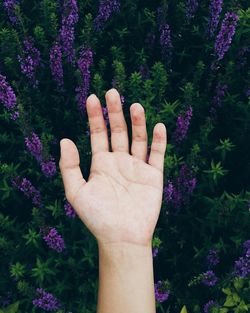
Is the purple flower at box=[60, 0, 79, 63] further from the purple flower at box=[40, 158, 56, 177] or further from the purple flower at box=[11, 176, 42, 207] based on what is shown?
the purple flower at box=[11, 176, 42, 207]

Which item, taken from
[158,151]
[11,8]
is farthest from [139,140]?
[11,8]

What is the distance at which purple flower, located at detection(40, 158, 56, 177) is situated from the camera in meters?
3.20

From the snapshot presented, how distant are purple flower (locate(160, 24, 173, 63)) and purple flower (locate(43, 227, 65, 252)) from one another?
5.18 ft

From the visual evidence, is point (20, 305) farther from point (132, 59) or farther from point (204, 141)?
point (132, 59)

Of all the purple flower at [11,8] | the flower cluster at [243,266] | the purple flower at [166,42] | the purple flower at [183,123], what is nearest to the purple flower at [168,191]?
the purple flower at [183,123]

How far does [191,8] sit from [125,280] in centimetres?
217

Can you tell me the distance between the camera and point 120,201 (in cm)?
259

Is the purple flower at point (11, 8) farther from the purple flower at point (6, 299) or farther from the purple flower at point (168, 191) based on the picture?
the purple flower at point (6, 299)

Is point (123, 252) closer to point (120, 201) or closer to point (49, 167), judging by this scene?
point (120, 201)

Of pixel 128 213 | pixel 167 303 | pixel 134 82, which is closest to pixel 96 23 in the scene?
pixel 134 82

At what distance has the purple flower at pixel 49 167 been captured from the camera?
3.20 m

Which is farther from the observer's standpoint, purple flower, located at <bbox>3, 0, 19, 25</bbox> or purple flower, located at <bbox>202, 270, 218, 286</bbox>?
purple flower, located at <bbox>3, 0, 19, 25</bbox>

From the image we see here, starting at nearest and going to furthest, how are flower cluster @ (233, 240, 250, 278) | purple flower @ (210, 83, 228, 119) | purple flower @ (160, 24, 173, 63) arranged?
1. flower cluster @ (233, 240, 250, 278)
2. purple flower @ (210, 83, 228, 119)
3. purple flower @ (160, 24, 173, 63)

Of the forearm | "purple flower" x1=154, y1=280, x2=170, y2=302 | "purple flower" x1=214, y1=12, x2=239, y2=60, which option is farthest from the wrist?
"purple flower" x1=214, y1=12, x2=239, y2=60
